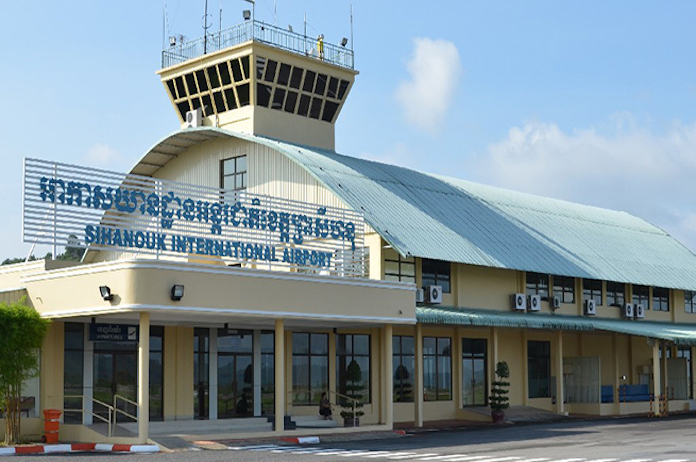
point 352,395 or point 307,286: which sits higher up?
point 307,286

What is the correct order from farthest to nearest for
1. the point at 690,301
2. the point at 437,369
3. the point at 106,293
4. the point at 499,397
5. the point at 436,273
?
the point at 690,301
the point at 437,369
the point at 436,273
the point at 499,397
the point at 106,293

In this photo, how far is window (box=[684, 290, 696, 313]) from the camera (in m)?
55.3

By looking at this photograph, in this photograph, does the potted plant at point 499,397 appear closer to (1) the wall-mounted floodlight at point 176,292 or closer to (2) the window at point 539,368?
(2) the window at point 539,368

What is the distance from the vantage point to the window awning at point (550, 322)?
3788 cm

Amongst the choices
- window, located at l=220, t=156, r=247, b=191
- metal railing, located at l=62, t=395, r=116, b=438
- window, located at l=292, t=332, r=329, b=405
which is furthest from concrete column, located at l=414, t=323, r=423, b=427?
metal railing, located at l=62, t=395, r=116, b=438

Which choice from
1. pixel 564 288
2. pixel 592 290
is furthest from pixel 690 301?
pixel 564 288

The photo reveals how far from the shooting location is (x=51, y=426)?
92.6 feet

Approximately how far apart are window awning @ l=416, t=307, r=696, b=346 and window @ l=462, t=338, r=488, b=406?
1.78 meters

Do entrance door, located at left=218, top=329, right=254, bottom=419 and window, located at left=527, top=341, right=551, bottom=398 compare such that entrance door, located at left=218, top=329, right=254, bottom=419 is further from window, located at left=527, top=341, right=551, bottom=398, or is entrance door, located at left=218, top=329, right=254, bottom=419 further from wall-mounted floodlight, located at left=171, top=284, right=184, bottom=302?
window, located at left=527, top=341, right=551, bottom=398

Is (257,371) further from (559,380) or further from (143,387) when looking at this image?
(559,380)

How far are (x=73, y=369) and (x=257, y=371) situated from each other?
6869 millimetres

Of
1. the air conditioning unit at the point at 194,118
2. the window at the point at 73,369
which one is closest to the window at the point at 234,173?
the air conditioning unit at the point at 194,118

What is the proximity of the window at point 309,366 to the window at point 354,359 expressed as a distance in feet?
1.82

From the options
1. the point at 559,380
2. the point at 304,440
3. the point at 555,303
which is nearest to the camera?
the point at 304,440
